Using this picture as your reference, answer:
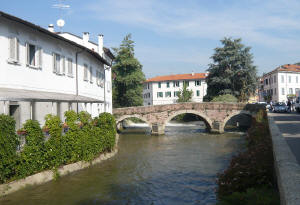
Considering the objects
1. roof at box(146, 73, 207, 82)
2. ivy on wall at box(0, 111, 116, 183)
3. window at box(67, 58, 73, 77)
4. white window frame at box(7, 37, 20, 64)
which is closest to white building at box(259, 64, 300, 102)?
roof at box(146, 73, 207, 82)

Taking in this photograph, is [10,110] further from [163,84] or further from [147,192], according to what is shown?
[163,84]

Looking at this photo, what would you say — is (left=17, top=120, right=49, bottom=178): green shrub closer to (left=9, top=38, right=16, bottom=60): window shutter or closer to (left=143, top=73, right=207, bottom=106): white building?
(left=9, top=38, right=16, bottom=60): window shutter

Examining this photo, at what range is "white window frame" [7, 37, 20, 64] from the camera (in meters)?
13.1

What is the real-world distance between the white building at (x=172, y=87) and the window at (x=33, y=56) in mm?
52771

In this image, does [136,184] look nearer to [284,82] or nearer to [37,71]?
[37,71]

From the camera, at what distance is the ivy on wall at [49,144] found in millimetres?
9897

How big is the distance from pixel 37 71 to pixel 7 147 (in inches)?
248

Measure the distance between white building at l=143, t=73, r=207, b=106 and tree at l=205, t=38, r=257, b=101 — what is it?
2025cm

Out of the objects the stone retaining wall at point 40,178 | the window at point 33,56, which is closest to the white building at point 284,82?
the stone retaining wall at point 40,178

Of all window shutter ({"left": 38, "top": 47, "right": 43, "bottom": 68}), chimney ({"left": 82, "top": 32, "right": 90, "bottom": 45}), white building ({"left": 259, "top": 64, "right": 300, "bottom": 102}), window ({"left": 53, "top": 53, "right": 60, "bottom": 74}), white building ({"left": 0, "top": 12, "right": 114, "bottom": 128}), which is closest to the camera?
white building ({"left": 0, "top": 12, "right": 114, "bottom": 128})

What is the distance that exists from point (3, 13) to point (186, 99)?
175 ft

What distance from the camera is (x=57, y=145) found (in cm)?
1262

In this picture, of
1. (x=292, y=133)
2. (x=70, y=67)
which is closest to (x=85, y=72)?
(x=70, y=67)

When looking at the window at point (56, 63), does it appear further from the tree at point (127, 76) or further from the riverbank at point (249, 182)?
the tree at point (127, 76)
